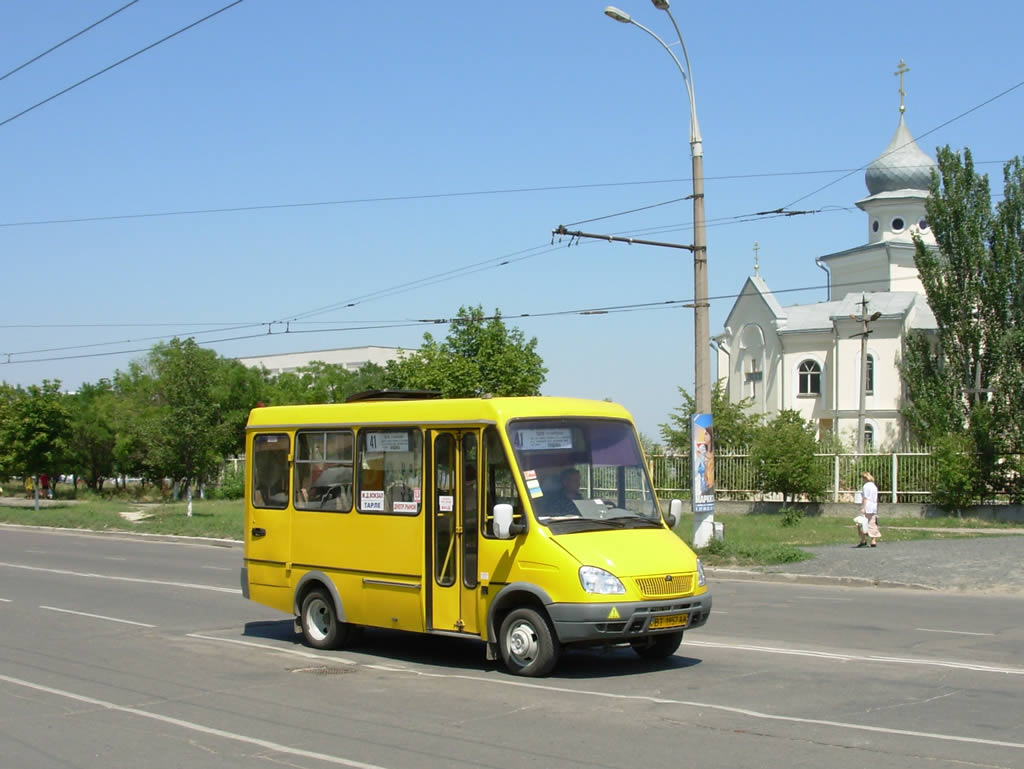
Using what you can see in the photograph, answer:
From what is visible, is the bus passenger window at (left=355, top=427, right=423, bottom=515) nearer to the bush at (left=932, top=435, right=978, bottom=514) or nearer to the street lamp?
the street lamp

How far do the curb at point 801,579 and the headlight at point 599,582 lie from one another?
10.9 metres

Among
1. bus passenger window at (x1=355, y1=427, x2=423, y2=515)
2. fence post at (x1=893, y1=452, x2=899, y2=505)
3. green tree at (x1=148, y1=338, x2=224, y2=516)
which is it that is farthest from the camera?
green tree at (x1=148, y1=338, x2=224, y2=516)

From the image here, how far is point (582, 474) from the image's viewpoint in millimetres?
10422

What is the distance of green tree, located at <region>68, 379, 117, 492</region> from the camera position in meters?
67.4

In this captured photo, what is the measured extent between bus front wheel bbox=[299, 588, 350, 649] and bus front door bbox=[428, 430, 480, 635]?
1.62m

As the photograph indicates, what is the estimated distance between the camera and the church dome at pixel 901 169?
59531mm

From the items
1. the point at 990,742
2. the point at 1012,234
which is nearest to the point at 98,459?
the point at 1012,234

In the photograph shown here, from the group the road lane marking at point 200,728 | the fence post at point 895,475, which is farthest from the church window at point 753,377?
the road lane marking at point 200,728

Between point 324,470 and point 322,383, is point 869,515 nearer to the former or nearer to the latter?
point 324,470

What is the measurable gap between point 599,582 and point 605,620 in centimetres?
32

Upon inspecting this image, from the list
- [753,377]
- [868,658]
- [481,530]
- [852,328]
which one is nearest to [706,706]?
[481,530]

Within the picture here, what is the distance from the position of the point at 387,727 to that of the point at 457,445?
327 cm

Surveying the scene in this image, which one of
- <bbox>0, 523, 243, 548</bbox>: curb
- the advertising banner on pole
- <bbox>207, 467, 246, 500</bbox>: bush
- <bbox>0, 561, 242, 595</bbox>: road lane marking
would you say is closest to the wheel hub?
<bbox>0, 561, 242, 595</bbox>: road lane marking

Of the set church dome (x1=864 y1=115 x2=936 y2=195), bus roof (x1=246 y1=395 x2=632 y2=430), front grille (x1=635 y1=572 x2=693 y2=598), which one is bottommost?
front grille (x1=635 y1=572 x2=693 y2=598)
